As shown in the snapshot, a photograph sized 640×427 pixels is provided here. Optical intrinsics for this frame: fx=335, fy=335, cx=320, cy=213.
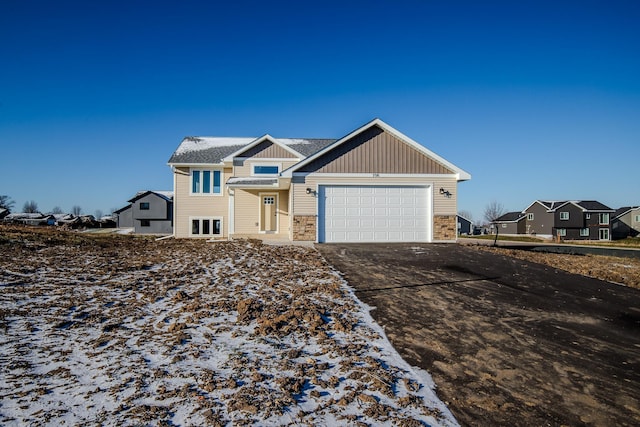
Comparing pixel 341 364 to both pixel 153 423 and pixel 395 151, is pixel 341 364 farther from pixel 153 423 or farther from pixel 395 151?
pixel 395 151

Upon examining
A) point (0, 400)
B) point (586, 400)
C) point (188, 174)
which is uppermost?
point (188, 174)

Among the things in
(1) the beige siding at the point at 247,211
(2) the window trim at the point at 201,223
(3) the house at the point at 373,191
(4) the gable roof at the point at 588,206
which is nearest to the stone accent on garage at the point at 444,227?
(3) the house at the point at 373,191

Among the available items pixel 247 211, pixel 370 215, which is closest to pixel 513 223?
pixel 370 215

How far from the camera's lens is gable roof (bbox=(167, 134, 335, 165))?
19.2m

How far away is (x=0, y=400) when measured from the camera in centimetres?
285

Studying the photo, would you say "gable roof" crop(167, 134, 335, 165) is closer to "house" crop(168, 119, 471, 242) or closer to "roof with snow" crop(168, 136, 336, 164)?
"roof with snow" crop(168, 136, 336, 164)

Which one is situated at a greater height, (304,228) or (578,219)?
(578,219)

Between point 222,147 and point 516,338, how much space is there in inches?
781

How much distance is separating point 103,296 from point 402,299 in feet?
16.9

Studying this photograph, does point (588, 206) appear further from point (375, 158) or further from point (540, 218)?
point (375, 158)

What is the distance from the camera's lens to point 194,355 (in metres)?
3.79

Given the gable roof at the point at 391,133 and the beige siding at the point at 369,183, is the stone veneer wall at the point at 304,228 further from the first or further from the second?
the gable roof at the point at 391,133

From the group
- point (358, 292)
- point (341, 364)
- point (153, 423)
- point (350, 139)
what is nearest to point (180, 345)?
point (153, 423)

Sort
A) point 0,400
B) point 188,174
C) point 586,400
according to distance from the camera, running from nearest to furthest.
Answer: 1. point 0,400
2. point 586,400
3. point 188,174
